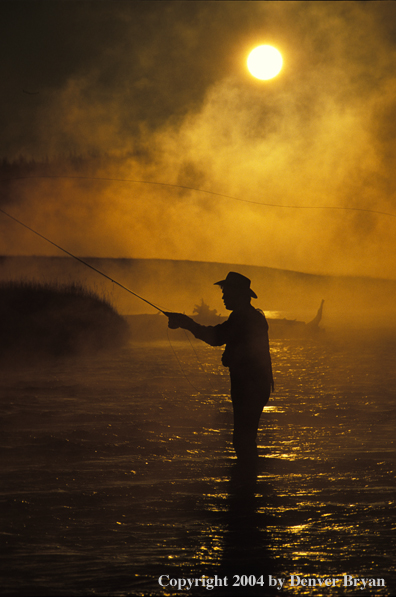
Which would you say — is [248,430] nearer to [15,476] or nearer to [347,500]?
[347,500]

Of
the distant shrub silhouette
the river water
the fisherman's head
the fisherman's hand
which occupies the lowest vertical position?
the river water

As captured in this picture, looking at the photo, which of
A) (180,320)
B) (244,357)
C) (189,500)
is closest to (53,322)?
(180,320)

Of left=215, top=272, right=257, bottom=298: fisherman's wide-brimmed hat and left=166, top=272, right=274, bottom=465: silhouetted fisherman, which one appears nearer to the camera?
left=166, top=272, right=274, bottom=465: silhouetted fisherman

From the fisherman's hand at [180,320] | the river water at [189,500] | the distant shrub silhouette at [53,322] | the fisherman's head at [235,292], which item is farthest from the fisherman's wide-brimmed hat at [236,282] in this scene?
the distant shrub silhouette at [53,322]

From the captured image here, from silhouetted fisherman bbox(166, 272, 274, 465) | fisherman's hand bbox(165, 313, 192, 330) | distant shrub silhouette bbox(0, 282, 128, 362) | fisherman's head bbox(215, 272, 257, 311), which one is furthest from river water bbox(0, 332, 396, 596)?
distant shrub silhouette bbox(0, 282, 128, 362)

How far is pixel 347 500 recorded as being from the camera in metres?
5.57

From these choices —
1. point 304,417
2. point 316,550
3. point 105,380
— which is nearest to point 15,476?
point 316,550

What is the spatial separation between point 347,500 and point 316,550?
1227mm

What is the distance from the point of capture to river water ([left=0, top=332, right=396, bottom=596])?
407cm

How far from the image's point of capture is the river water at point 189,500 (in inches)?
160

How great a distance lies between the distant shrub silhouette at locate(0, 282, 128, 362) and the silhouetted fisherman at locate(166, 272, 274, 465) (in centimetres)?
1373

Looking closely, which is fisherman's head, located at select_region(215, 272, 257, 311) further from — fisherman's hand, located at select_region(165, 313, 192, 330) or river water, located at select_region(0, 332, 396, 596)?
river water, located at select_region(0, 332, 396, 596)

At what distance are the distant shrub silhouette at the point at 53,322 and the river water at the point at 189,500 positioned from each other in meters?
8.96

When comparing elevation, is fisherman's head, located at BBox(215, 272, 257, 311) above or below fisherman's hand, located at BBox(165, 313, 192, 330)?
above
